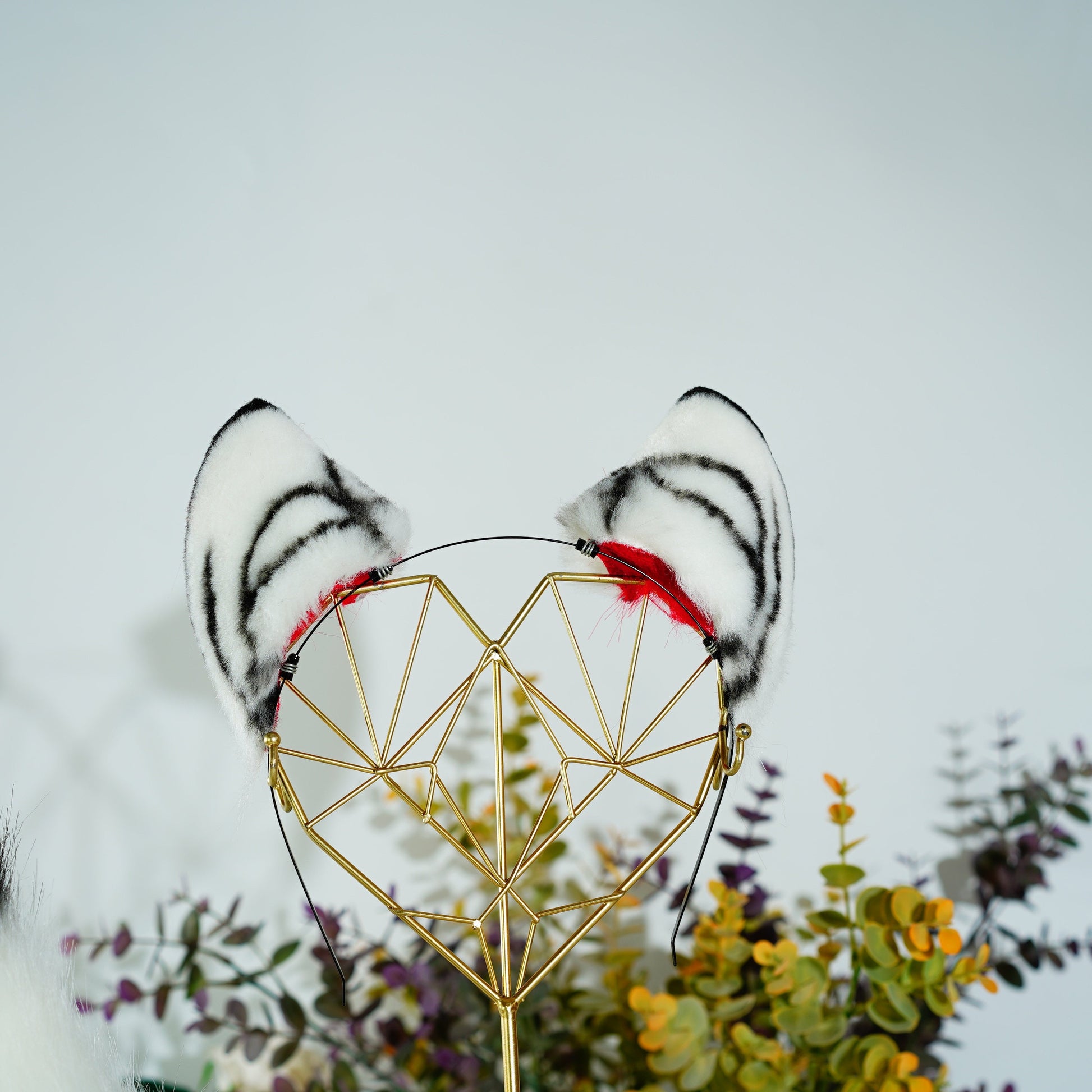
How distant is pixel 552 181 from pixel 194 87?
33 cm

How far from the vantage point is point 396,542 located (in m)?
0.43

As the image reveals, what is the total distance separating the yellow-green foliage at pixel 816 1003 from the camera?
0.59 metres

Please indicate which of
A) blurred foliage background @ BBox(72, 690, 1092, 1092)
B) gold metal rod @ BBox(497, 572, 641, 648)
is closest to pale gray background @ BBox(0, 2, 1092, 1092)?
blurred foliage background @ BBox(72, 690, 1092, 1092)

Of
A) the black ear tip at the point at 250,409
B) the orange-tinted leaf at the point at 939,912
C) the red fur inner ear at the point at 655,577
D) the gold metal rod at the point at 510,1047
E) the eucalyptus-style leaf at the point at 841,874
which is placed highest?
the black ear tip at the point at 250,409

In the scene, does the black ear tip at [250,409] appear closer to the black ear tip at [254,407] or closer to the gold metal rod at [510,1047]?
the black ear tip at [254,407]

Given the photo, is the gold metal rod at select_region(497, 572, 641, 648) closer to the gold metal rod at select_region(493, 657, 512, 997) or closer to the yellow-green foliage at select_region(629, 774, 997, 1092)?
the gold metal rod at select_region(493, 657, 512, 997)

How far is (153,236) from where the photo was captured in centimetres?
79

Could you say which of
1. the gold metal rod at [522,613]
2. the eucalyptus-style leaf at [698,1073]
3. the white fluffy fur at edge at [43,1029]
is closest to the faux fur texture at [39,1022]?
→ the white fluffy fur at edge at [43,1029]

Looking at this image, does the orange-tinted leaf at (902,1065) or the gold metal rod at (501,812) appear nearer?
the gold metal rod at (501,812)

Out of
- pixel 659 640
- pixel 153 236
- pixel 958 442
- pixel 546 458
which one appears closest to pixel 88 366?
pixel 153 236

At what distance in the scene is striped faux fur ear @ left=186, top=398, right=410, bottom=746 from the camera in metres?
0.39

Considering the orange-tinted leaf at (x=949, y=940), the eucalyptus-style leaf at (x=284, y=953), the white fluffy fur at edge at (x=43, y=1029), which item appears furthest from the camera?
the eucalyptus-style leaf at (x=284, y=953)

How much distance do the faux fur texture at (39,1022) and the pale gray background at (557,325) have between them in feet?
1.26

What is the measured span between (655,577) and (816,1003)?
1.23 ft
